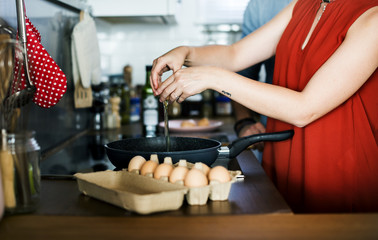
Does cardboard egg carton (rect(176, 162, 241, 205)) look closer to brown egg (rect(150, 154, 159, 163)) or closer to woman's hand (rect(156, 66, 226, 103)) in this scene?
brown egg (rect(150, 154, 159, 163))

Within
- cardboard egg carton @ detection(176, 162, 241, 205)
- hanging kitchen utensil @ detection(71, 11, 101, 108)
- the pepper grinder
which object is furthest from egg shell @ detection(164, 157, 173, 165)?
the pepper grinder

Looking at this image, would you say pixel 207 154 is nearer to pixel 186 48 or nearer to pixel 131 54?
pixel 186 48

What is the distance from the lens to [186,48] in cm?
129

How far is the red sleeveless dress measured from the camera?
1096 mm

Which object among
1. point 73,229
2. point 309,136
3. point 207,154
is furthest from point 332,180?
point 73,229

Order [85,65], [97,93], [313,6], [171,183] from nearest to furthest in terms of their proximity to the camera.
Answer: [171,183] → [313,6] → [85,65] → [97,93]

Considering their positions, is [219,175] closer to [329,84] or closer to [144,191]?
[144,191]

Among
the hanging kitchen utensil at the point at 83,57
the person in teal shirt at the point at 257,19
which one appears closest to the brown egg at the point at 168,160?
the person in teal shirt at the point at 257,19

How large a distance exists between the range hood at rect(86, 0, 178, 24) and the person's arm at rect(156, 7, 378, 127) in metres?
1.25

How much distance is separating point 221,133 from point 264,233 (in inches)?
52.9

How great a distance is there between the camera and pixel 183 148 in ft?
3.76

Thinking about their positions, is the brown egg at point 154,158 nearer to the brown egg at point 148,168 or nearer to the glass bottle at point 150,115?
the brown egg at point 148,168

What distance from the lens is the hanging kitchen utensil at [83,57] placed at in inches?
73.8

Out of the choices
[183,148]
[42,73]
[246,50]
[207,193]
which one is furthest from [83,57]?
[207,193]
